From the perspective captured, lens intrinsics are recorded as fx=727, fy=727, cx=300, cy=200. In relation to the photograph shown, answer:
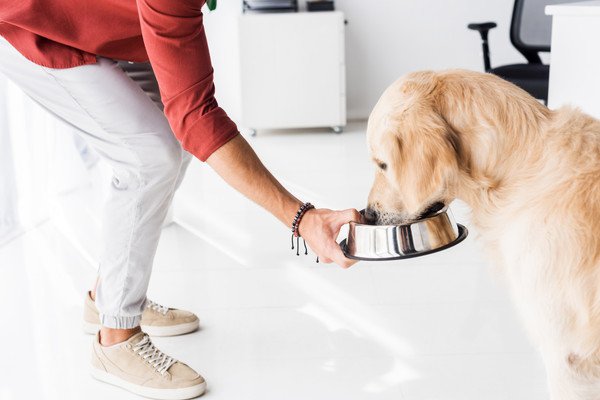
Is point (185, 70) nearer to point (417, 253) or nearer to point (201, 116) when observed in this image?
point (201, 116)

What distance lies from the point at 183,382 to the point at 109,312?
0.27m

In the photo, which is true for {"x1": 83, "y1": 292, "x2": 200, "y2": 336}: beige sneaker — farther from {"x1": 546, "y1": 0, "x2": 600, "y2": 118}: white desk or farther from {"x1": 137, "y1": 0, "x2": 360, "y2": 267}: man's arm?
{"x1": 546, "y1": 0, "x2": 600, "y2": 118}: white desk

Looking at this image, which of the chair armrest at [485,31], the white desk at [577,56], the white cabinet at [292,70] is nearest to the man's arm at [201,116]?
the white desk at [577,56]

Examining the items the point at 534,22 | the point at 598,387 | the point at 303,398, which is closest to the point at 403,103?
the point at 598,387

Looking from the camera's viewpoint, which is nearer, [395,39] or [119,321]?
[119,321]

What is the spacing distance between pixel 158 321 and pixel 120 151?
661 mm

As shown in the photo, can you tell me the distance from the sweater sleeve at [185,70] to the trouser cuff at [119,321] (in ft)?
2.01

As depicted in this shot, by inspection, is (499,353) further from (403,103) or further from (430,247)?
(403,103)

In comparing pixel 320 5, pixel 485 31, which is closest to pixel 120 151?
pixel 485 31

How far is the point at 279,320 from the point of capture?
2.28 meters

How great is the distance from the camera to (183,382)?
1.88 metres

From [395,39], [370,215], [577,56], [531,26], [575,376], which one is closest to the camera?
[575,376]

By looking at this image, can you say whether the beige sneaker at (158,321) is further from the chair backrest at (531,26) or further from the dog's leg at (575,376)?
the chair backrest at (531,26)

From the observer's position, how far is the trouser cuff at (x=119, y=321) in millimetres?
1905
